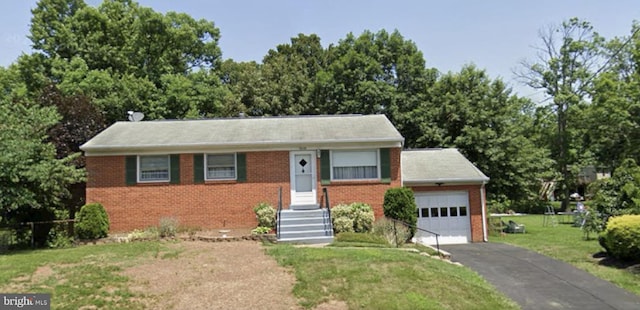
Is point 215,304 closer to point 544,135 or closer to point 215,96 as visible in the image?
point 215,96

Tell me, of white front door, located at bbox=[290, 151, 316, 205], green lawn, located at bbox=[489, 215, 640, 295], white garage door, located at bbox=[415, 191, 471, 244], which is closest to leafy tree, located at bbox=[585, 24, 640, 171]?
green lawn, located at bbox=[489, 215, 640, 295]

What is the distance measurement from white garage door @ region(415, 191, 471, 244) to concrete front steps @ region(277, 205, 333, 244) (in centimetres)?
462

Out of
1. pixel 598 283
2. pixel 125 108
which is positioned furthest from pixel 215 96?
pixel 598 283

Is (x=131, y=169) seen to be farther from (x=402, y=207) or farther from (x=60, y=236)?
(x=402, y=207)

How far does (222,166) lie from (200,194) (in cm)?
126

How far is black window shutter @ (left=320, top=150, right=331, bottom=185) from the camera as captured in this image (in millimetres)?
15398

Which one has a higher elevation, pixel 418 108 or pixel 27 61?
pixel 27 61

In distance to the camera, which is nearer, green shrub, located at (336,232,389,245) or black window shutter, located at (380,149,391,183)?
green shrub, located at (336,232,389,245)

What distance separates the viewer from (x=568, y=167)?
36.1 metres

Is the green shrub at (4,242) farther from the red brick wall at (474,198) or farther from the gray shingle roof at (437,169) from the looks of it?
the red brick wall at (474,198)

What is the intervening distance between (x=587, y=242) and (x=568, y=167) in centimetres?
2409

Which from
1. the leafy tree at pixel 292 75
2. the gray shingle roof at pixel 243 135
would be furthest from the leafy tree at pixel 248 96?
the gray shingle roof at pixel 243 135

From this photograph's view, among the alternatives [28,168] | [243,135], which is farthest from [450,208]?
[28,168]

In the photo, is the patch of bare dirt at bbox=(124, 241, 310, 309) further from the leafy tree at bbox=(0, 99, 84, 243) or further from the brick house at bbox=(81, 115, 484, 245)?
the leafy tree at bbox=(0, 99, 84, 243)
